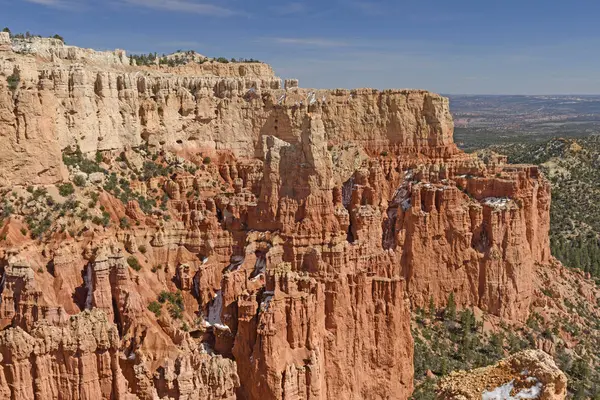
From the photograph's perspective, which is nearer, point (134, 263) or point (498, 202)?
point (134, 263)

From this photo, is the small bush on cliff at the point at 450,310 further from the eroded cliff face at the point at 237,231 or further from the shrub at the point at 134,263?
the shrub at the point at 134,263

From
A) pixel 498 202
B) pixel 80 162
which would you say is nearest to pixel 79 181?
pixel 80 162

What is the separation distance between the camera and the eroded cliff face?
1319 inches

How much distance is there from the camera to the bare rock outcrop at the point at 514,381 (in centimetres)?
1641

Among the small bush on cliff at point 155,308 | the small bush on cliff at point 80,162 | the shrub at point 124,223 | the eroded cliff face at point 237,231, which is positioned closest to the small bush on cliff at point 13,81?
the eroded cliff face at point 237,231

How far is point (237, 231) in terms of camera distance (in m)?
45.7

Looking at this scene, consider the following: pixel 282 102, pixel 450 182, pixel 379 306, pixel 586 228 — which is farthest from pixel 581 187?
pixel 379 306

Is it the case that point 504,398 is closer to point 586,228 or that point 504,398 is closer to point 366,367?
point 366,367

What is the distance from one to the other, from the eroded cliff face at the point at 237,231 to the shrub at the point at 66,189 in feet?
1.37

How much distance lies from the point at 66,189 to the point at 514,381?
104 feet

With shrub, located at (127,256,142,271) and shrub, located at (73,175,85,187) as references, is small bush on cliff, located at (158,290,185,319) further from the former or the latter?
shrub, located at (73,175,85,187)

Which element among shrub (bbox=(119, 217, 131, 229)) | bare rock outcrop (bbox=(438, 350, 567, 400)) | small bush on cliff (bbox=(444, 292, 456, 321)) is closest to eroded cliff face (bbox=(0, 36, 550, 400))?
shrub (bbox=(119, 217, 131, 229))

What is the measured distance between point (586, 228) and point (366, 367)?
6797cm

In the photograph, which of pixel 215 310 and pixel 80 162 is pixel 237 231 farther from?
pixel 80 162
